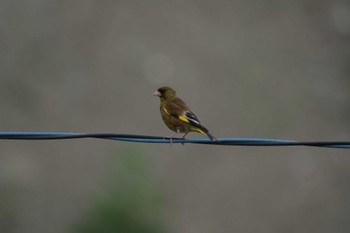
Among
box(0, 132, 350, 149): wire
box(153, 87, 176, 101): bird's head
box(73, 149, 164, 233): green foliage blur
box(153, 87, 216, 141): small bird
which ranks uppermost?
box(73, 149, 164, 233): green foliage blur

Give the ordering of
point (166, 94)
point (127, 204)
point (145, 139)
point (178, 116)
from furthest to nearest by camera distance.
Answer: point (127, 204)
point (166, 94)
point (178, 116)
point (145, 139)

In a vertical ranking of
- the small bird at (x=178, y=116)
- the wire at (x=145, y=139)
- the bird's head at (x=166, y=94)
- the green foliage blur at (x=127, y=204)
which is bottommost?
the wire at (x=145, y=139)

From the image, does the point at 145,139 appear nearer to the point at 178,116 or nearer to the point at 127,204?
the point at 178,116

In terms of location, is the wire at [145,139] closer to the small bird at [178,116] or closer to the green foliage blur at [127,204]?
the small bird at [178,116]

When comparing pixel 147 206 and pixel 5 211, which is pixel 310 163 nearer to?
pixel 147 206

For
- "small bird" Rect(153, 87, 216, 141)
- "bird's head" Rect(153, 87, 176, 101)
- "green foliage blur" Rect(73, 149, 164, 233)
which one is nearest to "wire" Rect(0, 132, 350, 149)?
"small bird" Rect(153, 87, 216, 141)

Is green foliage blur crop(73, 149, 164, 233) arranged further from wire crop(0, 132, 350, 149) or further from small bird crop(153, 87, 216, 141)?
wire crop(0, 132, 350, 149)

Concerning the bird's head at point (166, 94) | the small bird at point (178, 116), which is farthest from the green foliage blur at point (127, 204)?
the small bird at point (178, 116)

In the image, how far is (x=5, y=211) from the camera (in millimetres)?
14477

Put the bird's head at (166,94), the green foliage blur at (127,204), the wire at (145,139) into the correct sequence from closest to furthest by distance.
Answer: the wire at (145,139) < the bird's head at (166,94) < the green foliage blur at (127,204)

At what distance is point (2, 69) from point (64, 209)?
2.46 m

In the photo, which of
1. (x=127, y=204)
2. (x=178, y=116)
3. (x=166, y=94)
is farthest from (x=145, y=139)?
(x=127, y=204)

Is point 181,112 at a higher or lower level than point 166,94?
lower

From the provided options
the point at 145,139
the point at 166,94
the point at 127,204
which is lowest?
the point at 145,139
